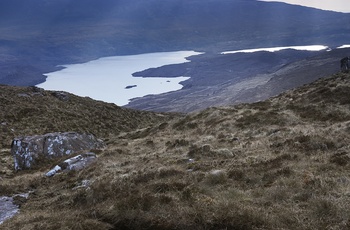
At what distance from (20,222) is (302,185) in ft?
30.6

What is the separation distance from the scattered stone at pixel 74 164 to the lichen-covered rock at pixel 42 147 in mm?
5162

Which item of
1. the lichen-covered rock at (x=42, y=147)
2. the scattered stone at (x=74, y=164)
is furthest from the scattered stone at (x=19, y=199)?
the lichen-covered rock at (x=42, y=147)

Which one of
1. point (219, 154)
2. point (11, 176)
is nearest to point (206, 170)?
point (219, 154)

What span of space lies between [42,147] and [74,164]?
7.17m

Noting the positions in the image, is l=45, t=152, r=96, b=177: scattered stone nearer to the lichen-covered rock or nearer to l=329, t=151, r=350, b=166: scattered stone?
the lichen-covered rock

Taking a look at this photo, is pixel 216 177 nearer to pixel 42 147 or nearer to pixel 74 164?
pixel 74 164

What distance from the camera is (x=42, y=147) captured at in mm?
28141

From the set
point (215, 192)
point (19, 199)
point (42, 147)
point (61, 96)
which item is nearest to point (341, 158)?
point (215, 192)

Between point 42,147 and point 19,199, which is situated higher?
point 19,199

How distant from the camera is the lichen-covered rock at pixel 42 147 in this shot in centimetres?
2708

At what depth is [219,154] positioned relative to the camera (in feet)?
61.3

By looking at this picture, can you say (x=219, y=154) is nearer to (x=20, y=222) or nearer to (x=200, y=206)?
(x=200, y=206)

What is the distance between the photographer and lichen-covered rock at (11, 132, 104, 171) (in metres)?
27.1

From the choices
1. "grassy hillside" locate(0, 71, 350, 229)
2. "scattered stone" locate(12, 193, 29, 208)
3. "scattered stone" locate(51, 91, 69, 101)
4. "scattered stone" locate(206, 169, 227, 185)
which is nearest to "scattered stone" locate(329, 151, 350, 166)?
"grassy hillside" locate(0, 71, 350, 229)
